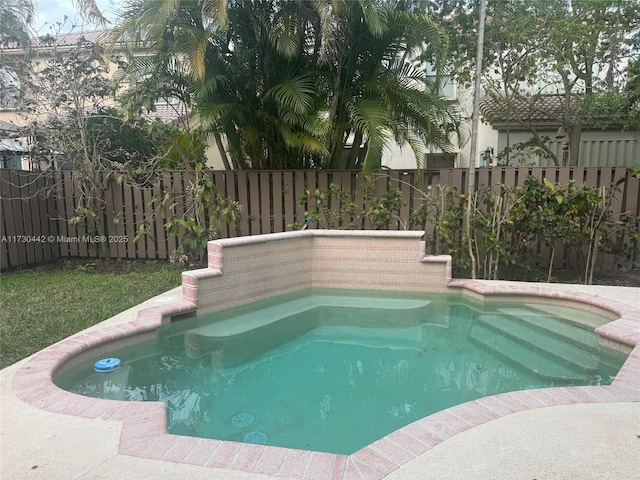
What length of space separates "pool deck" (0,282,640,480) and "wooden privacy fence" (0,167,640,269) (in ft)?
16.6

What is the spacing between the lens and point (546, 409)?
284 cm

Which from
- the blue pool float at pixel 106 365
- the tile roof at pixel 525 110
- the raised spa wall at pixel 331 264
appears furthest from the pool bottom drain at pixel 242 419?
the tile roof at pixel 525 110

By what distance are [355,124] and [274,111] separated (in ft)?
4.76

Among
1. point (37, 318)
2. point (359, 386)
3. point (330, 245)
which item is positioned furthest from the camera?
point (330, 245)

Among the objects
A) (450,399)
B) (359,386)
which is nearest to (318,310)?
(359,386)

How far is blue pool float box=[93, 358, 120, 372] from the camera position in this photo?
151 inches

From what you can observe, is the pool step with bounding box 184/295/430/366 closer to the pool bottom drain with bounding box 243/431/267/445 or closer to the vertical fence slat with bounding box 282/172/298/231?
the pool bottom drain with bounding box 243/431/267/445

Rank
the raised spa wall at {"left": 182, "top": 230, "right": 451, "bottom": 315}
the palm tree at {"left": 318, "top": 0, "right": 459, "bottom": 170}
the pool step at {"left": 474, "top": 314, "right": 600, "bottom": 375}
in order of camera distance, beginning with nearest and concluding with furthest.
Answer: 1. the pool step at {"left": 474, "top": 314, "right": 600, "bottom": 375}
2. the raised spa wall at {"left": 182, "top": 230, "right": 451, "bottom": 315}
3. the palm tree at {"left": 318, "top": 0, "right": 459, "bottom": 170}

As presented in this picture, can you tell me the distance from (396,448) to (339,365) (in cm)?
178

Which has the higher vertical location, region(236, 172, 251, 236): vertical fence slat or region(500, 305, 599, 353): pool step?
region(236, 172, 251, 236): vertical fence slat

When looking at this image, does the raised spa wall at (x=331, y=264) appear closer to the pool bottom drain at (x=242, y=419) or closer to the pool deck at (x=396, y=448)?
the pool bottom drain at (x=242, y=419)

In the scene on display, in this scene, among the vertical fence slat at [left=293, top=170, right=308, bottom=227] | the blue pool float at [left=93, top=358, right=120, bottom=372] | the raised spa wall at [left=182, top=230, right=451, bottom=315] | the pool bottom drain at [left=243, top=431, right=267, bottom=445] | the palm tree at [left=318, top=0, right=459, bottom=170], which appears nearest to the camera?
the pool bottom drain at [left=243, top=431, right=267, bottom=445]

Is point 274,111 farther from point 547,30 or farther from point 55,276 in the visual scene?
point 547,30

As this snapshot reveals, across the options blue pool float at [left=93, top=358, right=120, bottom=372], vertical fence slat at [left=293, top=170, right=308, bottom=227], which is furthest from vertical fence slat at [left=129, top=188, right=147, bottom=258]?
blue pool float at [left=93, top=358, right=120, bottom=372]
